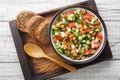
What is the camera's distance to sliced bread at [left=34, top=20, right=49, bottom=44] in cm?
130

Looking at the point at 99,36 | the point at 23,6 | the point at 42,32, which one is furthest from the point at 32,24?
the point at 99,36

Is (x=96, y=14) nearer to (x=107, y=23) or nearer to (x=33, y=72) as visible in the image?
(x=107, y=23)

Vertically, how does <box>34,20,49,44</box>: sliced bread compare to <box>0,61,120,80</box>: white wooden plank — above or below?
above

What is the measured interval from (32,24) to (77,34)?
17cm

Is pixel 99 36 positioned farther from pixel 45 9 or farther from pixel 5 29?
pixel 5 29

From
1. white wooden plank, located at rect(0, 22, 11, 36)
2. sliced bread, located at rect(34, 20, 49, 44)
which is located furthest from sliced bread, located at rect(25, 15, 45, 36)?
white wooden plank, located at rect(0, 22, 11, 36)

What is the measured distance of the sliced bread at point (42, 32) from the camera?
1299mm

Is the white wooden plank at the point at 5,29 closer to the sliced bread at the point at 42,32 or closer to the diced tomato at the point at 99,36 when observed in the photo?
the sliced bread at the point at 42,32

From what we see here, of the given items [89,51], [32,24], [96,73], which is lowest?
[96,73]

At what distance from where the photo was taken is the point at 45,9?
1.42 meters

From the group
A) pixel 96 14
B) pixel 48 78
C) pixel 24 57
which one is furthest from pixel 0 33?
pixel 96 14

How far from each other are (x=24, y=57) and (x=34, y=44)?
6cm

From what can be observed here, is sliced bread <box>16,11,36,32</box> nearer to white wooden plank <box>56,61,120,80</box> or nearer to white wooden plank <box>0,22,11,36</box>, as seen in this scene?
white wooden plank <box>0,22,11,36</box>

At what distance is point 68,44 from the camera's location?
1287 millimetres
